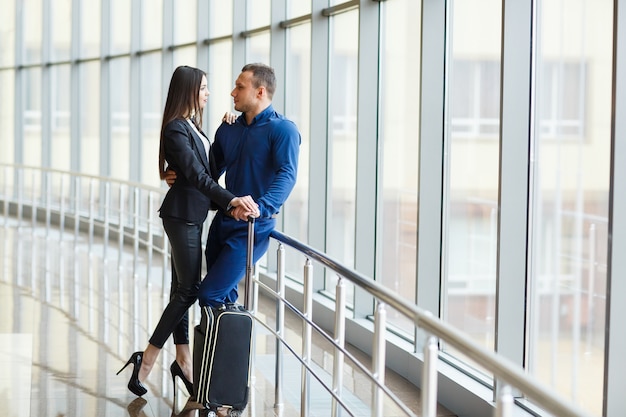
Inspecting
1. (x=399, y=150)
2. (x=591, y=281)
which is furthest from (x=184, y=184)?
(x=399, y=150)

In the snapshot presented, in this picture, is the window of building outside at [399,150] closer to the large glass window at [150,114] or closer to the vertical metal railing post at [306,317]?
the vertical metal railing post at [306,317]

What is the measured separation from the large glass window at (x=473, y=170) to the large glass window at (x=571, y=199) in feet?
1.79

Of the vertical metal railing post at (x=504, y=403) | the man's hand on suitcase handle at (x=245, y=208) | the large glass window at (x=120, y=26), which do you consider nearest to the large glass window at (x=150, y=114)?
the large glass window at (x=120, y=26)

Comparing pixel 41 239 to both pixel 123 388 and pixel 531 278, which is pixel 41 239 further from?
pixel 531 278

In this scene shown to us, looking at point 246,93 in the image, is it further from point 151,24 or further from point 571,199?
point 151,24

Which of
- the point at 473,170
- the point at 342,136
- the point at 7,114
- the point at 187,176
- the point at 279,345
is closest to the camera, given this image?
the point at 187,176

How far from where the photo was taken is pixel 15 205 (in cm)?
1442

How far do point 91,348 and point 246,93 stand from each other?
223 cm

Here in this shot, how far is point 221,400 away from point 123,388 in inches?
36.5

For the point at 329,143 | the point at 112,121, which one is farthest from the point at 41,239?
the point at 329,143

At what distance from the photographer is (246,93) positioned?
3.82m

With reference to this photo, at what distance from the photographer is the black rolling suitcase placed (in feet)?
12.5

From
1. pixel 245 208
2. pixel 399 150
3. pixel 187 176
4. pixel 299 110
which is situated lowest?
pixel 245 208

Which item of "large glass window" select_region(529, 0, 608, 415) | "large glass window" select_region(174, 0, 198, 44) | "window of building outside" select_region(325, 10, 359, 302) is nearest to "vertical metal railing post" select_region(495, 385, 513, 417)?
"large glass window" select_region(529, 0, 608, 415)
